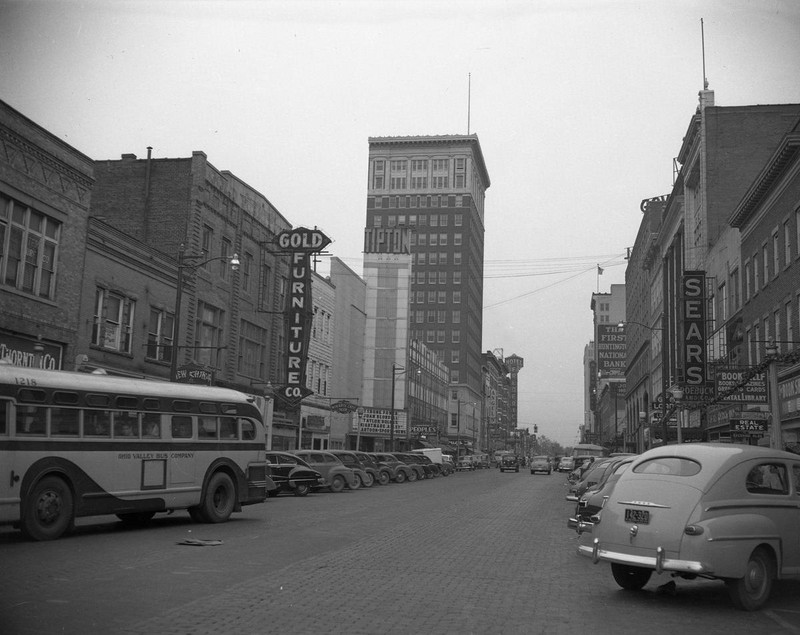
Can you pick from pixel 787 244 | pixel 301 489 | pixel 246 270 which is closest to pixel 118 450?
pixel 301 489

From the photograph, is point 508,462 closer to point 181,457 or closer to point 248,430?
point 248,430

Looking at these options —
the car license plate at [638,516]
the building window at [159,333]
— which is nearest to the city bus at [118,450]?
the car license plate at [638,516]

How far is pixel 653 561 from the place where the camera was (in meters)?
9.59

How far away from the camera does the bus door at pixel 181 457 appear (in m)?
17.8

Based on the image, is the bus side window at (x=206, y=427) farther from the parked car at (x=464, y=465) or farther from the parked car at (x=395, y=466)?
the parked car at (x=464, y=465)

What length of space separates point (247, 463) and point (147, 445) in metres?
3.25

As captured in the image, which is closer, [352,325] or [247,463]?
[247,463]

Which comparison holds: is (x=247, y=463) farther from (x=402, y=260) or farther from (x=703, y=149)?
(x=402, y=260)

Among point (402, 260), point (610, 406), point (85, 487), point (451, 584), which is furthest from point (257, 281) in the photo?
point (610, 406)

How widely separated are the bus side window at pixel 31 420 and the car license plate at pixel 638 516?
10.2 meters

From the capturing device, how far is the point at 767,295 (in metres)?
34.4

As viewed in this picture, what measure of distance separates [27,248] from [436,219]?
131 m

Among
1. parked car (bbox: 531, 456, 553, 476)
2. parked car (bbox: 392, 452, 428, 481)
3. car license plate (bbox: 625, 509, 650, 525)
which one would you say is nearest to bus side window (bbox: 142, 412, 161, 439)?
car license plate (bbox: 625, 509, 650, 525)

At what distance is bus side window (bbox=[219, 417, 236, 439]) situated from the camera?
19.3 meters
